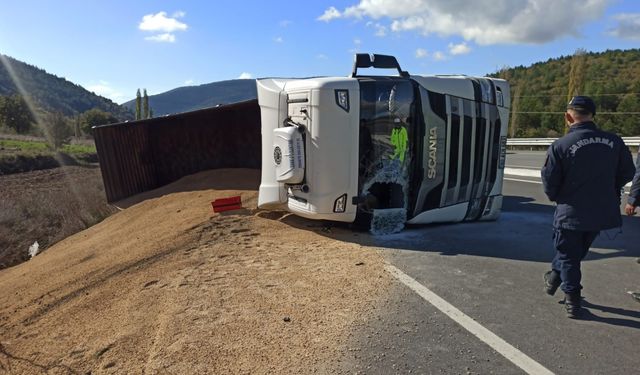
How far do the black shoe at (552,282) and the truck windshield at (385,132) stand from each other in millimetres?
2709

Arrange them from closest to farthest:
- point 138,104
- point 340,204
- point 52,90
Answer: point 340,204
point 138,104
point 52,90

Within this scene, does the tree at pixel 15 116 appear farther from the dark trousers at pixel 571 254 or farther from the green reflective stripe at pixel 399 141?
the dark trousers at pixel 571 254

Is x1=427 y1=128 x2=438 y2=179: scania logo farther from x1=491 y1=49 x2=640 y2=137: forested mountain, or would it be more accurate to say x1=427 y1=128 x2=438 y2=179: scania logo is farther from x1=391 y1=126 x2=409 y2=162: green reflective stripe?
x1=491 y1=49 x2=640 y2=137: forested mountain

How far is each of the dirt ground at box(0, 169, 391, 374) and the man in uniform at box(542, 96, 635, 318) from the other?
163cm

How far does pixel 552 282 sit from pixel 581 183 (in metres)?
0.95

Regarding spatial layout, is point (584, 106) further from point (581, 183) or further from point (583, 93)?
point (583, 93)

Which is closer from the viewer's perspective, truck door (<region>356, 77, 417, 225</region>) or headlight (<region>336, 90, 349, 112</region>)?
headlight (<region>336, 90, 349, 112</region>)

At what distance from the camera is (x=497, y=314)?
3.87 m

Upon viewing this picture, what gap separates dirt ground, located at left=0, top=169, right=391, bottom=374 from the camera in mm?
3410

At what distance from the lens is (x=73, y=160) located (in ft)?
130

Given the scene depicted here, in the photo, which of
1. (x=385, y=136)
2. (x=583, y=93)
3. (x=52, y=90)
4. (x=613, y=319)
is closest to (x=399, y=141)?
(x=385, y=136)

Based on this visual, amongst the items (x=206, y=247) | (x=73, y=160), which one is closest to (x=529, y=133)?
(x=73, y=160)

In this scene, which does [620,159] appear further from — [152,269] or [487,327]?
[152,269]

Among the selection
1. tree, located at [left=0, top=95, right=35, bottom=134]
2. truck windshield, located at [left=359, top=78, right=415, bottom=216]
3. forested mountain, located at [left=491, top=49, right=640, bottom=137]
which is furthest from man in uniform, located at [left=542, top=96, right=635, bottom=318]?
tree, located at [left=0, top=95, right=35, bottom=134]
